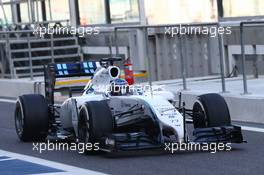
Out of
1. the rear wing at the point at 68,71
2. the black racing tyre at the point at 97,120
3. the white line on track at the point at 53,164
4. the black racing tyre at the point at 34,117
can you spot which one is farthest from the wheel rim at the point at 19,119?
the black racing tyre at the point at 97,120

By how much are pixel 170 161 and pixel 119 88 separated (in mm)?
1523

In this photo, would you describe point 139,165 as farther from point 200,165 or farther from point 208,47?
point 208,47

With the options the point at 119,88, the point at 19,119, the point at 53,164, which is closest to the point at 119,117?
the point at 119,88

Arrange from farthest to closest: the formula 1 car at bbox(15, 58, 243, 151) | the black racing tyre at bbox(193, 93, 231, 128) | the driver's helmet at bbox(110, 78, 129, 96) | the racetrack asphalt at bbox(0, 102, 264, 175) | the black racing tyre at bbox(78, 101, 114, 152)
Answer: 1. the driver's helmet at bbox(110, 78, 129, 96)
2. the black racing tyre at bbox(193, 93, 231, 128)
3. the black racing tyre at bbox(78, 101, 114, 152)
4. the formula 1 car at bbox(15, 58, 243, 151)
5. the racetrack asphalt at bbox(0, 102, 264, 175)

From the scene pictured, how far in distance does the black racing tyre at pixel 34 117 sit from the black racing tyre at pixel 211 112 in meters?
2.24

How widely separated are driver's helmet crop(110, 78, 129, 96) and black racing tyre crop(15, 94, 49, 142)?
4.56ft

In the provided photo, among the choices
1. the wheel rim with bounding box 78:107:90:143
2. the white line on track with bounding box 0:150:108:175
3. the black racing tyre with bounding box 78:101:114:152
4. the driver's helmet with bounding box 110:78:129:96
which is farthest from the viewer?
the driver's helmet with bounding box 110:78:129:96

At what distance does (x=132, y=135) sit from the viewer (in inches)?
437

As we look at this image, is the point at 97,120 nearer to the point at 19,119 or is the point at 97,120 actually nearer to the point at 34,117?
the point at 34,117

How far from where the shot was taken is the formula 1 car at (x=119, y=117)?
435 inches

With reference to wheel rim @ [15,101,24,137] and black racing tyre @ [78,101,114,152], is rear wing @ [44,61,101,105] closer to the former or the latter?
wheel rim @ [15,101,24,137]

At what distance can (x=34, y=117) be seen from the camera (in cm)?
1300

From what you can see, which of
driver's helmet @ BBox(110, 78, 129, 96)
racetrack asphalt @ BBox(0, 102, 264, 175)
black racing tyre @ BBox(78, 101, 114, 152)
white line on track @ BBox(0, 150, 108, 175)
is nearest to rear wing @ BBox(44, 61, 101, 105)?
racetrack asphalt @ BBox(0, 102, 264, 175)

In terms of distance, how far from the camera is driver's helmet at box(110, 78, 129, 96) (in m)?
12.0
